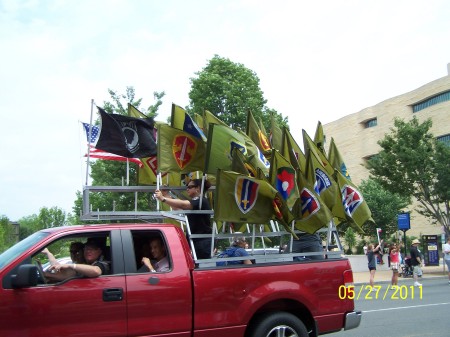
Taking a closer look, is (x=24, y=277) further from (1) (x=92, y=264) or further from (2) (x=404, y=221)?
(2) (x=404, y=221)

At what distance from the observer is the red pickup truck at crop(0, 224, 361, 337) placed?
4.59 metres

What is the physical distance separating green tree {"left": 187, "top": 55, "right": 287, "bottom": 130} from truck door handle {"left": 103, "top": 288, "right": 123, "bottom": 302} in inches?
842

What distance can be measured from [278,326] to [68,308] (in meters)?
2.31

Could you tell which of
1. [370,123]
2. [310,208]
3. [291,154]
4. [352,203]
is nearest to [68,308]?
[310,208]

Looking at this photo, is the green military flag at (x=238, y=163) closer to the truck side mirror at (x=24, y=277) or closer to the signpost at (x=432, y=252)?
the truck side mirror at (x=24, y=277)

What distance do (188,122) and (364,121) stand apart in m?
65.9

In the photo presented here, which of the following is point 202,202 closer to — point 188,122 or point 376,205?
point 188,122

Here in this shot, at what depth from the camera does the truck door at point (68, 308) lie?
4484mm

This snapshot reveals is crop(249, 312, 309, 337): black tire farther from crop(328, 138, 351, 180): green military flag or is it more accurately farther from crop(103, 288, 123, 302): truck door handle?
crop(328, 138, 351, 180): green military flag

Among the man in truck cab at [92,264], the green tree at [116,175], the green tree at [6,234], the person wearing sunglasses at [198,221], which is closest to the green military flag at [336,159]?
the person wearing sunglasses at [198,221]

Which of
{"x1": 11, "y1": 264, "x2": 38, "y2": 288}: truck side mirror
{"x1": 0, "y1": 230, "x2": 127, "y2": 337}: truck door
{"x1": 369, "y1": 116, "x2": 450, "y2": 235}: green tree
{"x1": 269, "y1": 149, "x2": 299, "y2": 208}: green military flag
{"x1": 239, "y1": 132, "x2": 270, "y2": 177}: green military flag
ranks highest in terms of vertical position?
{"x1": 369, "y1": 116, "x2": 450, "y2": 235}: green tree

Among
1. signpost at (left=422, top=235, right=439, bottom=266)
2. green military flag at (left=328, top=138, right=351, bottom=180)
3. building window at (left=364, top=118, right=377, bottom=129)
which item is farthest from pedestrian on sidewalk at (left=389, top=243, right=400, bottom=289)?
building window at (left=364, top=118, right=377, bottom=129)

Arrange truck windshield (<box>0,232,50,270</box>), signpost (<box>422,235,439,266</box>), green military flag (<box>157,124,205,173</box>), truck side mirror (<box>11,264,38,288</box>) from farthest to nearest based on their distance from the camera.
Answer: signpost (<box>422,235,439,266</box>) → green military flag (<box>157,124,205,173</box>) → truck windshield (<box>0,232,50,270</box>) → truck side mirror (<box>11,264,38,288</box>)

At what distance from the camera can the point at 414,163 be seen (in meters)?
24.4
